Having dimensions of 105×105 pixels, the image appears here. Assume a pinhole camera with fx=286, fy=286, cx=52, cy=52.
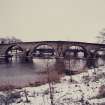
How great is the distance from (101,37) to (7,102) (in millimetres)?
58116

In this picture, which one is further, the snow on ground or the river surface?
the river surface

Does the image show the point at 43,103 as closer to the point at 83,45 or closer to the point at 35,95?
the point at 35,95

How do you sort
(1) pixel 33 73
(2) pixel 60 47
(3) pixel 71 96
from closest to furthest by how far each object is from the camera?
(3) pixel 71 96, (1) pixel 33 73, (2) pixel 60 47

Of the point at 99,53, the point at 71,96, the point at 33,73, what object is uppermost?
the point at 71,96

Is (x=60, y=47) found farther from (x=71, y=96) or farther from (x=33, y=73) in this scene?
(x=71, y=96)

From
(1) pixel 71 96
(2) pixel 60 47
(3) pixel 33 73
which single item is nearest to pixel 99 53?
(2) pixel 60 47

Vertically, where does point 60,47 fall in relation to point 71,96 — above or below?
above

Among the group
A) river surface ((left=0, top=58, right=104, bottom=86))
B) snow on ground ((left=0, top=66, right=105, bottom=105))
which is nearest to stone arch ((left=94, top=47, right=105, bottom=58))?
river surface ((left=0, top=58, right=104, bottom=86))

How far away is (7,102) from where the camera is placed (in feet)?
58.0

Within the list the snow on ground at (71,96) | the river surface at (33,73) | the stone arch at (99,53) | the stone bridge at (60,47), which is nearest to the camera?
the snow on ground at (71,96)

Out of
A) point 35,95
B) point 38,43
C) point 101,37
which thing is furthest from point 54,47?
point 35,95

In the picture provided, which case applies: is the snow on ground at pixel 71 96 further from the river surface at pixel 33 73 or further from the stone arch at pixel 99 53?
the stone arch at pixel 99 53

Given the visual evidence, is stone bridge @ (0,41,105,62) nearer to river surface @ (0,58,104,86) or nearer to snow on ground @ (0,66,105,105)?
river surface @ (0,58,104,86)

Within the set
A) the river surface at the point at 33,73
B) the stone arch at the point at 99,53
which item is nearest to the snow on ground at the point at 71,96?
the river surface at the point at 33,73
